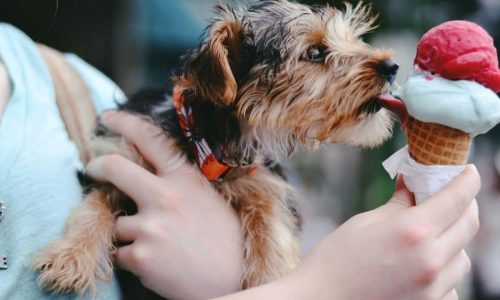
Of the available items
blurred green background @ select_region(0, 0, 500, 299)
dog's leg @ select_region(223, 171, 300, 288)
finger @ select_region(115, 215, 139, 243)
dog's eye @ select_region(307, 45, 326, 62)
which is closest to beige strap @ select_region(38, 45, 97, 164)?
finger @ select_region(115, 215, 139, 243)

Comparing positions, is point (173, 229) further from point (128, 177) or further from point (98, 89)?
point (98, 89)

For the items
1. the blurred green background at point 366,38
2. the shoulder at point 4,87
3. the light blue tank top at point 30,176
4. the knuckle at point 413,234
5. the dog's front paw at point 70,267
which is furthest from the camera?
the blurred green background at point 366,38

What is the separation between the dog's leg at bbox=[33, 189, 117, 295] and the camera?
1.71 metres

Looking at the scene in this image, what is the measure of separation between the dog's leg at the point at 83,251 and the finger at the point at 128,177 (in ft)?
0.35

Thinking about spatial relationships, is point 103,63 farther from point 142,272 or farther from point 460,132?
point 460,132

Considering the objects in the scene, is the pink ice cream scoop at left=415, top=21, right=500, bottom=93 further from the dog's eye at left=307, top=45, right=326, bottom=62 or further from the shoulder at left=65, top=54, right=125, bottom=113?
the shoulder at left=65, top=54, right=125, bottom=113

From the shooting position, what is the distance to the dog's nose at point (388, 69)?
1911mm

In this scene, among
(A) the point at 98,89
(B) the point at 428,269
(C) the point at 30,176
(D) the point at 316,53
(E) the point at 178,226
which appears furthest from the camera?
(A) the point at 98,89

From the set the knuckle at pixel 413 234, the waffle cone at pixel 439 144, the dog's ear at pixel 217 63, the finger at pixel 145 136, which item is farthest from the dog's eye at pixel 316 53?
the knuckle at pixel 413 234

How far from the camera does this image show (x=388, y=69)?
6.28 feet

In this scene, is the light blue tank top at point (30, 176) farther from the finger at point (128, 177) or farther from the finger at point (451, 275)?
the finger at point (451, 275)

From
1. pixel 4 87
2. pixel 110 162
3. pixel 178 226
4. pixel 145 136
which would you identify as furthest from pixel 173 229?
pixel 4 87

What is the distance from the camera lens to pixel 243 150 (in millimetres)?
2199

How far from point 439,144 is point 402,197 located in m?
0.15
